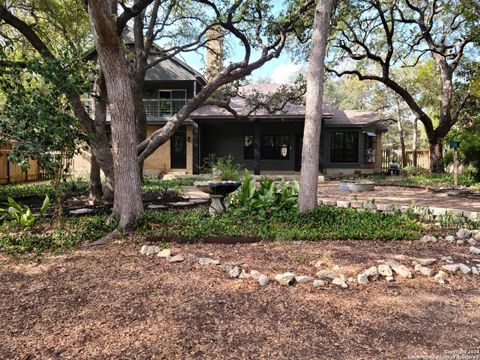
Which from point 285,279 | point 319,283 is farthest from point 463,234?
point 285,279

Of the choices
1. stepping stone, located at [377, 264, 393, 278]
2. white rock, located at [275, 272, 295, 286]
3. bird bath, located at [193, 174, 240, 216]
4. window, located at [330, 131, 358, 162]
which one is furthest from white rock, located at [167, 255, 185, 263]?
window, located at [330, 131, 358, 162]

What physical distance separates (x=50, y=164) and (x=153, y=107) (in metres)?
16.2

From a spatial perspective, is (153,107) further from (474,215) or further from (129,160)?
(474,215)

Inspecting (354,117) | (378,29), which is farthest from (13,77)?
(354,117)

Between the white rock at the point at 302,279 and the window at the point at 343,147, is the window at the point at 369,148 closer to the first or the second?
the window at the point at 343,147

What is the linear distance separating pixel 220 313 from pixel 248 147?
19.4 m

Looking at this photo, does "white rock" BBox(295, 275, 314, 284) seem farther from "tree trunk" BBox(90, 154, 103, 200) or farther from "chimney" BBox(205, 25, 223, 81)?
"chimney" BBox(205, 25, 223, 81)

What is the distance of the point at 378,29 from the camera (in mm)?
18750

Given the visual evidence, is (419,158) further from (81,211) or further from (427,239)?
(81,211)

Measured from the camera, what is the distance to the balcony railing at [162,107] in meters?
21.0

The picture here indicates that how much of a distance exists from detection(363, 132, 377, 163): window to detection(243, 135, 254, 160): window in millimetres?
6602

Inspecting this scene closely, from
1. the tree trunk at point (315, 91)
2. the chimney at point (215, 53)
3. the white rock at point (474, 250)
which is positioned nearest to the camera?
the white rock at point (474, 250)

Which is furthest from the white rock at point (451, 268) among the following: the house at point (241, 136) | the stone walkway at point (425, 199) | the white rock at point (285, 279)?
the house at point (241, 136)

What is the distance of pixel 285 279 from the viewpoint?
12.6 feet
